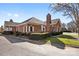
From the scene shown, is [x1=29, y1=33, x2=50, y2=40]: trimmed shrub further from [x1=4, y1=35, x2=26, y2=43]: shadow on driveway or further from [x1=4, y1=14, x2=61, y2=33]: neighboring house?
[x1=4, y1=35, x2=26, y2=43]: shadow on driveway

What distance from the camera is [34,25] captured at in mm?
4633

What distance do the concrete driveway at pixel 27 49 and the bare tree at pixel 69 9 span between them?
21.8 inches

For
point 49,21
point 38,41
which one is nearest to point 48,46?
point 38,41

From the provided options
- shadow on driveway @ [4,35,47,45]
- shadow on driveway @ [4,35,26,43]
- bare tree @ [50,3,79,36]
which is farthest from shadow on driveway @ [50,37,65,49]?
shadow on driveway @ [4,35,26,43]

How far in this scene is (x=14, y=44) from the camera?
456 cm

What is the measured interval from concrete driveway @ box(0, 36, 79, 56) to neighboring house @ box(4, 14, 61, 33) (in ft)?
0.83

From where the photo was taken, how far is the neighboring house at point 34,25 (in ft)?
15.1

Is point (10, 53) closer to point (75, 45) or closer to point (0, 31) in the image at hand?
point (0, 31)

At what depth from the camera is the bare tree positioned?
4.58 metres

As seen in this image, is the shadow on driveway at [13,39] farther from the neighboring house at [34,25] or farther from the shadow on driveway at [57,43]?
the shadow on driveway at [57,43]

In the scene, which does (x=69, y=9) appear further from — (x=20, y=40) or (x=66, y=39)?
(x=20, y=40)

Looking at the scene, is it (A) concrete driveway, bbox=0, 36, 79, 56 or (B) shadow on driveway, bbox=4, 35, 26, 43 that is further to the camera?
(B) shadow on driveway, bbox=4, 35, 26, 43

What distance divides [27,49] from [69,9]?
118cm

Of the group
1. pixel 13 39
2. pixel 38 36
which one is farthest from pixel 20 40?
pixel 38 36
